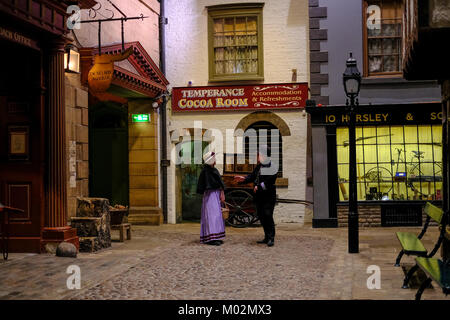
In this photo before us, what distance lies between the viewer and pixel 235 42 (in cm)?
1500

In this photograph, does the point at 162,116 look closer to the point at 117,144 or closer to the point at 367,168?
the point at 117,144

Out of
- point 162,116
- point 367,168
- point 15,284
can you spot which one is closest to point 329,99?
point 367,168

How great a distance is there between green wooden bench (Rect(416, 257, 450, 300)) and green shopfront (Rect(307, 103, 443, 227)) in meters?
8.25

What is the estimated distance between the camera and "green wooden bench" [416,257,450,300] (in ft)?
15.3

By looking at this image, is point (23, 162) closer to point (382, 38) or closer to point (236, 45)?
point (236, 45)

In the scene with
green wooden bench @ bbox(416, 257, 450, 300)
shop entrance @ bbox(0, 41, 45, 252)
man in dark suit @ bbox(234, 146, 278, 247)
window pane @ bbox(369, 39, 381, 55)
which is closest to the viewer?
green wooden bench @ bbox(416, 257, 450, 300)

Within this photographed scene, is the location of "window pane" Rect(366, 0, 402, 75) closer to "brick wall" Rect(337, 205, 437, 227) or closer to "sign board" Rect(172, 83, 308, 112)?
"sign board" Rect(172, 83, 308, 112)

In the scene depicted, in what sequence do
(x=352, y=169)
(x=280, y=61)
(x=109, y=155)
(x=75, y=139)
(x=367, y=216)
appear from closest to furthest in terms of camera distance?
1. (x=352, y=169)
2. (x=75, y=139)
3. (x=367, y=216)
4. (x=280, y=61)
5. (x=109, y=155)

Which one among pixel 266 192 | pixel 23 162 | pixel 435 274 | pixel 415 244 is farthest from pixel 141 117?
pixel 435 274

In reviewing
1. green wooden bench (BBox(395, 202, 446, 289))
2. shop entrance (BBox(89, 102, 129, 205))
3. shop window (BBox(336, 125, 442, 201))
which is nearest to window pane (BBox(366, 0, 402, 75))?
shop window (BBox(336, 125, 442, 201))

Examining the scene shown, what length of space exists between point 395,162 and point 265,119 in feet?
11.8

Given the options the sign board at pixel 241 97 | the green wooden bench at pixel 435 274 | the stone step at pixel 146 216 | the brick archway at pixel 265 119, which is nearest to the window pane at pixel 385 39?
the sign board at pixel 241 97

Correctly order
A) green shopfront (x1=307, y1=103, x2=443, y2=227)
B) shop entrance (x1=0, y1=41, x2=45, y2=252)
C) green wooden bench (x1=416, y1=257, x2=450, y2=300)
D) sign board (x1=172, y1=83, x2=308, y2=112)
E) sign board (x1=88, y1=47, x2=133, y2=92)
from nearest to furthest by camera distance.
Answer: green wooden bench (x1=416, y1=257, x2=450, y2=300) → shop entrance (x1=0, y1=41, x2=45, y2=252) → sign board (x1=88, y1=47, x2=133, y2=92) → green shopfront (x1=307, y1=103, x2=443, y2=227) → sign board (x1=172, y1=83, x2=308, y2=112)

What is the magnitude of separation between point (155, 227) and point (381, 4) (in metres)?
8.32
